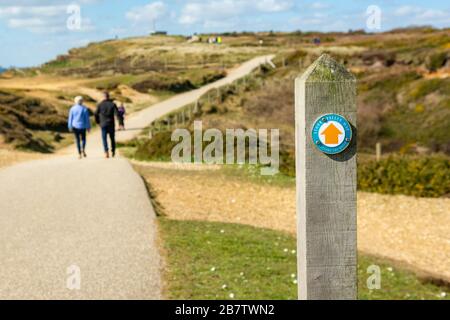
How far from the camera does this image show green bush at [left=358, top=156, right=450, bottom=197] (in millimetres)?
17375

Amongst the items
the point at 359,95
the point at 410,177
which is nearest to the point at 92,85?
the point at 359,95

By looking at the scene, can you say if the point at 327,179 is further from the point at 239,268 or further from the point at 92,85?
the point at 92,85

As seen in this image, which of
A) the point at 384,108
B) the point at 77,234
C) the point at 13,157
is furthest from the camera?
the point at 384,108

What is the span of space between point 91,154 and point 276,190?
8.13m

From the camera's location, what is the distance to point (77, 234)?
10.6 metres

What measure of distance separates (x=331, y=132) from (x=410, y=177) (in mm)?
15333

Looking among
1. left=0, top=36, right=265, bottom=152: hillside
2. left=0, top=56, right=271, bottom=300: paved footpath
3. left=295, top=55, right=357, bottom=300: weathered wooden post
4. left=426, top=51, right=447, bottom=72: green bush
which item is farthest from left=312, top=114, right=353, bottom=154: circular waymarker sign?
left=426, top=51, right=447, bottom=72: green bush

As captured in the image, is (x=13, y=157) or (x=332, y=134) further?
(x=13, y=157)

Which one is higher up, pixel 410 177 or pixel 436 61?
pixel 436 61

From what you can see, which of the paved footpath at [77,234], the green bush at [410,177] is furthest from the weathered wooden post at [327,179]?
the green bush at [410,177]

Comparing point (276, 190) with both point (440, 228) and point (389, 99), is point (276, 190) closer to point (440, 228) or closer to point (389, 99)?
point (440, 228)

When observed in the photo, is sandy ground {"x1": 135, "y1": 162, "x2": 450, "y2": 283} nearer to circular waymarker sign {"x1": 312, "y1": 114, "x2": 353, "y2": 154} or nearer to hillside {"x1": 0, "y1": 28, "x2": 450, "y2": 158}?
hillside {"x1": 0, "y1": 28, "x2": 450, "y2": 158}
